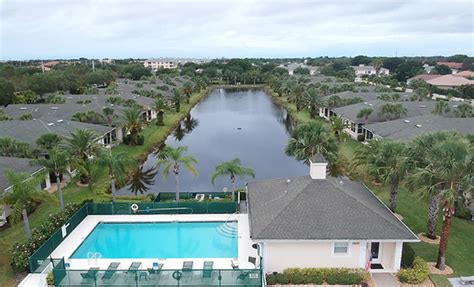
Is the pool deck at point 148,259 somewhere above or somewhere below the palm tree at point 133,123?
below

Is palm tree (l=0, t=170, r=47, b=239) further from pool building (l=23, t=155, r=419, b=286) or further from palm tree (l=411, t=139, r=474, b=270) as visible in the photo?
palm tree (l=411, t=139, r=474, b=270)

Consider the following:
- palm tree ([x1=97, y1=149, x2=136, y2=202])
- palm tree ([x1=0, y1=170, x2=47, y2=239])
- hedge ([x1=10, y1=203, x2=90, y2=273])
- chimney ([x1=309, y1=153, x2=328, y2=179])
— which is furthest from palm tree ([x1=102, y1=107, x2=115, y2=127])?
chimney ([x1=309, y1=153, x2=328, y2=179])

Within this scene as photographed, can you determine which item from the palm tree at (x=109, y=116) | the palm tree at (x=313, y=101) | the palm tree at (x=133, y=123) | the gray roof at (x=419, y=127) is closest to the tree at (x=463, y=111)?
the gray roof at (x=419, y=127)

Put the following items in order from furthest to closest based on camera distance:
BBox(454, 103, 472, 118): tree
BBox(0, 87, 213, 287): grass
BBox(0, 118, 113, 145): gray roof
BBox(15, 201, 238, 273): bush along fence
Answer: BBox(454, 103, 472, 118): tree
BBox(0, 118, 113, 145): gray roof
BBox(0, 87, 213, 287): grass
BBox(15, 201, 238, 273): bush along fence

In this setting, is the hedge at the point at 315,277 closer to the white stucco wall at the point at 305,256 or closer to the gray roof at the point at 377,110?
the white stucco wall at the point at 305,256

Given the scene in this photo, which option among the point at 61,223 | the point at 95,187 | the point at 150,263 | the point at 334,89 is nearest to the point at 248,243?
the point at 150,263
